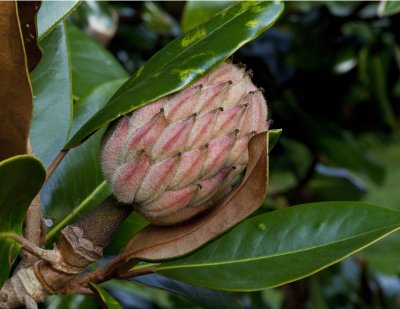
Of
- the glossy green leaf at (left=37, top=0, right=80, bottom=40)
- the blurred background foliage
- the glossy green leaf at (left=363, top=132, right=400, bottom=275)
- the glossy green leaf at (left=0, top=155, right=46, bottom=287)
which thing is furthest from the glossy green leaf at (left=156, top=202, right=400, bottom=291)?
the glossy green leaf at (left=363, top=132, right=400, bottom=275)

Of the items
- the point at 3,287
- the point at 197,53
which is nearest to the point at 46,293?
the point at 3,287

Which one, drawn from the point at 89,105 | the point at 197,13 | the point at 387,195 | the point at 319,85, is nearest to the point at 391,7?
the point at 197,13

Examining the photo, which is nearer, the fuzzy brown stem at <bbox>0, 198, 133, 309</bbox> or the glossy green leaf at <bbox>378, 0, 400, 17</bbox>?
the fuzzy brown stem at <bbox>0, 198, 133, 309</bbox>

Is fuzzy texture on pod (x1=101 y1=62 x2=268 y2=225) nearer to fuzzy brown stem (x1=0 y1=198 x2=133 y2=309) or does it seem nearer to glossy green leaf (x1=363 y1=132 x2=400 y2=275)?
fuzzy brown stem (x1=0 y1=198 x2=133 y2=309)

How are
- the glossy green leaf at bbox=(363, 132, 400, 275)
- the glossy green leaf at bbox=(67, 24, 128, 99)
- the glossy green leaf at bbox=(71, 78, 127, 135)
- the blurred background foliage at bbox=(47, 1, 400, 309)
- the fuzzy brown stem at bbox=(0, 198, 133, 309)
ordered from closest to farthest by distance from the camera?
the fuzzy brown stem at bbox=(0, 198, 133, 309) < the glossy green leaf at bbox=(71, 78, 127, 135) < the glossy green leaf at bbox=(67, 24, 128, 99) < the blurred background foliage at bbox=(47, 1, 400, 309) < the glossy green leaf at bbox=(363, 132, 400, 275)

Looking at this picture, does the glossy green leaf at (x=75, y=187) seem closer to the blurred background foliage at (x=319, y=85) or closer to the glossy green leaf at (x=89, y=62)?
the glossy green leaf at (x=89, y=62)

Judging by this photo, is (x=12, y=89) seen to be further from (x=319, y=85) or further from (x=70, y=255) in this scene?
(x=319, y=85)
